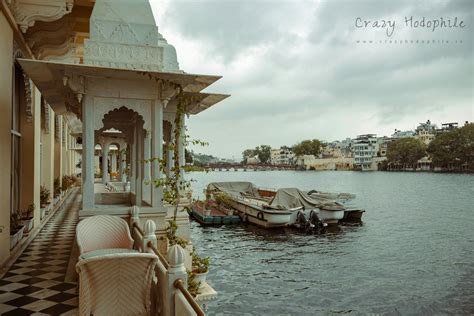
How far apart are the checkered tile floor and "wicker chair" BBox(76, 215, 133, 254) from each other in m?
0.67

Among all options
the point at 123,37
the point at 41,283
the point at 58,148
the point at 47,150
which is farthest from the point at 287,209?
the point at 41,283

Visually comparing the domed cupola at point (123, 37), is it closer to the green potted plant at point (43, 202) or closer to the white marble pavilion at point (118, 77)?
the white marble pavilion at point (118, 77)

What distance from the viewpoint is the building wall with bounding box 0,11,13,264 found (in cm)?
616

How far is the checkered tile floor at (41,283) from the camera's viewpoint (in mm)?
4410

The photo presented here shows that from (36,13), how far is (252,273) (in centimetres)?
994

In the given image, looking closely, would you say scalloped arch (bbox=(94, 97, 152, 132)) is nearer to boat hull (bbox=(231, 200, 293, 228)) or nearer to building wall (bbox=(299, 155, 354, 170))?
boat hull (bbox=(231, 200, 293, 228))

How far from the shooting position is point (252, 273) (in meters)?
13.2

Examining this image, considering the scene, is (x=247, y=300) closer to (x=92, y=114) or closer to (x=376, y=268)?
(x=376, y=268)

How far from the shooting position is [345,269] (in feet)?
44.8

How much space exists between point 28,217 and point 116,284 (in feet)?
20.0

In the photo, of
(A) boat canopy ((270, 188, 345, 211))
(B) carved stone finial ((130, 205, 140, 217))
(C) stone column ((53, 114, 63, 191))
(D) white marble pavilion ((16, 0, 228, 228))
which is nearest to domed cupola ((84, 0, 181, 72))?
(D) white marble pavilion ((16, 0, 228, 228))

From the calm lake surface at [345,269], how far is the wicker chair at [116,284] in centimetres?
639

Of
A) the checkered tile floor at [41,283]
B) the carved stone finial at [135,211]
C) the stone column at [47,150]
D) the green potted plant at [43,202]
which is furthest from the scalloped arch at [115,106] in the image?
the stone column at [47,150]

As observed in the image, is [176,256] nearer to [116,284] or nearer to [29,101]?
[116,284]
